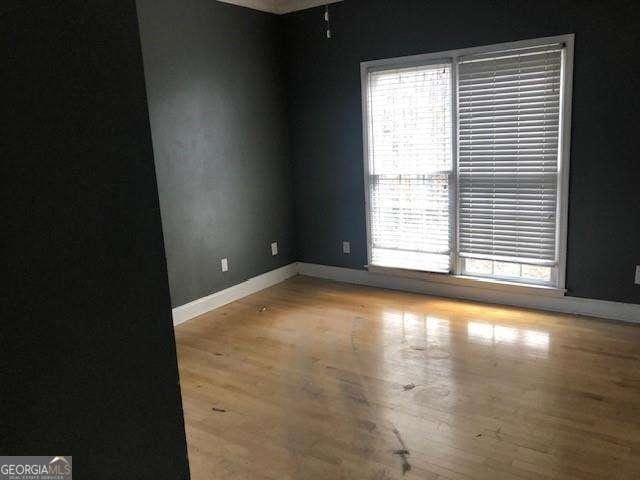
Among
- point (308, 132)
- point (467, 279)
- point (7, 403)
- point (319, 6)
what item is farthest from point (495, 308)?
point (7, 403)

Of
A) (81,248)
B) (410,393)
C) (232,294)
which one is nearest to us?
(81,248)

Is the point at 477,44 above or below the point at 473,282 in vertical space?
above

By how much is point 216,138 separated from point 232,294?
56.6 inches

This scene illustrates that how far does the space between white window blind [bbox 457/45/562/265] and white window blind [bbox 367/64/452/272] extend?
0.19 metres

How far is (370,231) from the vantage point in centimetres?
503

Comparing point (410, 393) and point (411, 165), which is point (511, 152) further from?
point (410, 393)

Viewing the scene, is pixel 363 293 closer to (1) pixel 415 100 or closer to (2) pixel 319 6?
(1) pixel 415 100

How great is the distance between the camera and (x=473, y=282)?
4.47m

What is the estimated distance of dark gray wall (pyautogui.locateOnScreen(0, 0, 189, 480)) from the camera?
80cm

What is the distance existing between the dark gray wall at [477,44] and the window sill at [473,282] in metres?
0.17

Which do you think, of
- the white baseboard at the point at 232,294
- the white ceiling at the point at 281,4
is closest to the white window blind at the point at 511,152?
the white ceiling at the point at 281,4

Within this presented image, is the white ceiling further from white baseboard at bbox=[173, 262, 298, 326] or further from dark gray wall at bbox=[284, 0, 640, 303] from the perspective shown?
white baseboard at bbox=[173, 262, 298, 326]

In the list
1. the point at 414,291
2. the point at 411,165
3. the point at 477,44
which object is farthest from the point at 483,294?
the point at 477,44

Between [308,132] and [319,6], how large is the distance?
1184 mm
